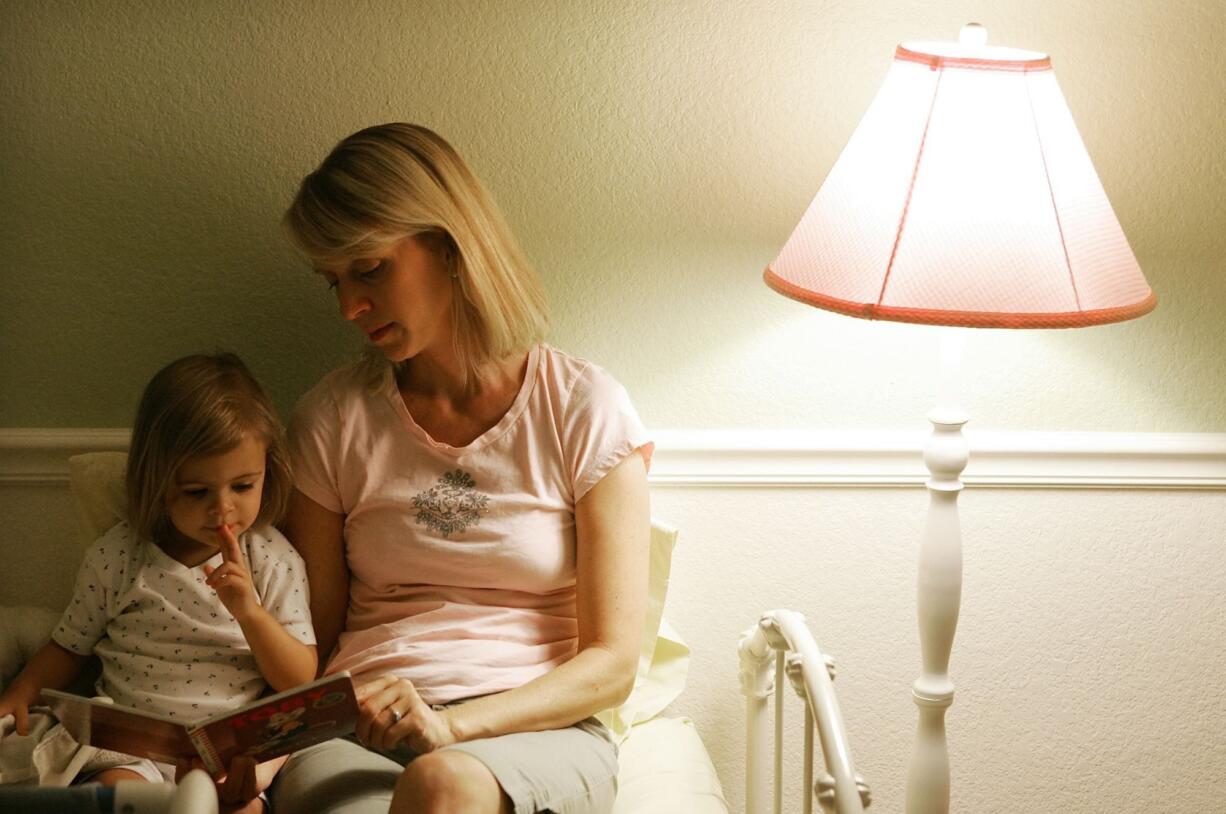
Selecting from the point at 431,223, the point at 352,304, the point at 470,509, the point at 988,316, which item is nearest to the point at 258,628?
the point at 470,509

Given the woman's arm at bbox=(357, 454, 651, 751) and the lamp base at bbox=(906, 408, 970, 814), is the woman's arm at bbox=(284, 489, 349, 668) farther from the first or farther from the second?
the lamp base at bbox=(906, 408, 970, 814)

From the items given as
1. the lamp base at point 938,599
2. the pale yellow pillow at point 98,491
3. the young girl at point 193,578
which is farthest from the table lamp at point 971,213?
the pale yellow pillow at point 98,491

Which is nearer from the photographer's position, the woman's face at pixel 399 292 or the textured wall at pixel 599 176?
the woman's face at pixel 399 292

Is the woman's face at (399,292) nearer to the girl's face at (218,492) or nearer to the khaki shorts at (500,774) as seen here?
the girl's face at (218,492)

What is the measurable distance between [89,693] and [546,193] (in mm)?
884

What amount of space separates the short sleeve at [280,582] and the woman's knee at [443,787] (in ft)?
1.04

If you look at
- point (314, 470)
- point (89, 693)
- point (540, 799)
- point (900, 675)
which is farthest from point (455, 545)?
point (900, 675)

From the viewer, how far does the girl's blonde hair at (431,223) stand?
1.50 metres

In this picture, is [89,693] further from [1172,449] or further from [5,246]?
[1172,449]

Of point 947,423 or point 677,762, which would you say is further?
point 677,762

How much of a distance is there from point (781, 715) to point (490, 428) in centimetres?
51

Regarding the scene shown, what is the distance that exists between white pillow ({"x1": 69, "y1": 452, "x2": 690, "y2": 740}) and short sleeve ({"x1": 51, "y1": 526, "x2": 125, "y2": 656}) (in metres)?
0.06

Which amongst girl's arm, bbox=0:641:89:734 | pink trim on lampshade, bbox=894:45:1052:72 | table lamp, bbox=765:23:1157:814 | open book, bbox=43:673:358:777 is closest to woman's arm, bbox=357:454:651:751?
open book, bbox=43:673:358:777

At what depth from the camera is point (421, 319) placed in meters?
1.56
